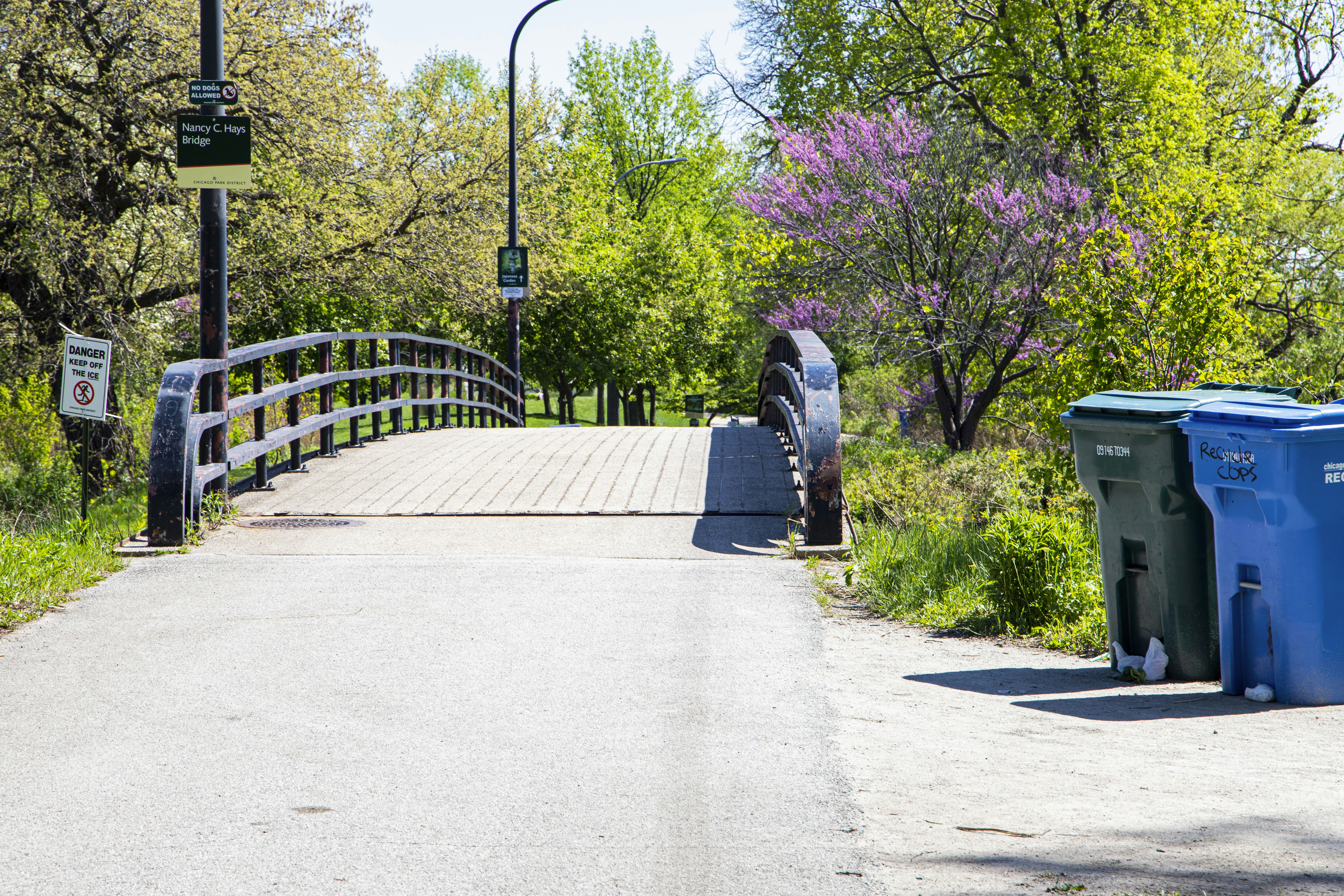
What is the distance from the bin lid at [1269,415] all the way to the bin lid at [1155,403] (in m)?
0.13

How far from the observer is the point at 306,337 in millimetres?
10359

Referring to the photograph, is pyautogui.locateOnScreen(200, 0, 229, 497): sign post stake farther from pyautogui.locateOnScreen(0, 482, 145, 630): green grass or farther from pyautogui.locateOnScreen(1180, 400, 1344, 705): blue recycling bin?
pyautogui.locateOnScreen(1180, 400, 1344, 705): blue recycling bin

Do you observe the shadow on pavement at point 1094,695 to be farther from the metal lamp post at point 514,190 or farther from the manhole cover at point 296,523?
the metal lamp post at point 514,190

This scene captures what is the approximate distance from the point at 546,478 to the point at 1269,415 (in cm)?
706

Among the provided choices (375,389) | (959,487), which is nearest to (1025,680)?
(959,487)

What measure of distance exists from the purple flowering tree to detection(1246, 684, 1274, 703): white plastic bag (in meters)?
9.76

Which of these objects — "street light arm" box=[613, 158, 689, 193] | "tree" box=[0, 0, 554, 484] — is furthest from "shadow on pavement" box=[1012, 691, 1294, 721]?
"street light arm" box=[613, 158, 689, 193]

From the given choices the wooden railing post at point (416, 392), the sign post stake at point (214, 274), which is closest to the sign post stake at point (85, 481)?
the sign post stake at point (214, 274)

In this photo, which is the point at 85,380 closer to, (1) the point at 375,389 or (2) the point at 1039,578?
(1) the point at 375,389

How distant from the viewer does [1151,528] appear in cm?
511

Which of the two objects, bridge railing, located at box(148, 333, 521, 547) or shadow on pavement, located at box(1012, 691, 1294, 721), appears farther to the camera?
bridge railing, located at box(148, 333, 521, 547)

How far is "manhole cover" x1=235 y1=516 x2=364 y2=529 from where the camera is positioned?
28.3 feet

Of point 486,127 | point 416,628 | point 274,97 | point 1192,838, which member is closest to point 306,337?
point 416,628

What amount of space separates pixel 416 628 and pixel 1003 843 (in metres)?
3.48
